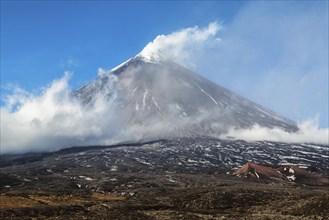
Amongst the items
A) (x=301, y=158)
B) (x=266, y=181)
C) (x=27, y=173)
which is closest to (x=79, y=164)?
(x=27, y=173)

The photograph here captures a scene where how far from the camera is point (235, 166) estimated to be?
174m

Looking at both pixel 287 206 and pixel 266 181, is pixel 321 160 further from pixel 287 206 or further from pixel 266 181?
pixel 287 206

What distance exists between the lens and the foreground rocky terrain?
55.2 metres

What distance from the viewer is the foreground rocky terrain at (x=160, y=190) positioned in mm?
55188

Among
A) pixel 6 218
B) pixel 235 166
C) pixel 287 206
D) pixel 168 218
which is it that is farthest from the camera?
pixel 235 166

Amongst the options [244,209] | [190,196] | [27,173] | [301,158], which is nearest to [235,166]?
[301,158]

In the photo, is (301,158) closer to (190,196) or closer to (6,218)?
(190,196)

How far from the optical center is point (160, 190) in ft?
343

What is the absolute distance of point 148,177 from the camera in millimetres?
134125

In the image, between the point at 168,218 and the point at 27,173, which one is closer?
the point at 168,218

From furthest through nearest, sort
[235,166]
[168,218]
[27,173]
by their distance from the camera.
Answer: [235,166]
[27,173]
[168,218]

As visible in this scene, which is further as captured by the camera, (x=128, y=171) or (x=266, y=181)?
(x=128, y=171)

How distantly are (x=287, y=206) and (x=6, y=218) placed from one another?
1397 inches

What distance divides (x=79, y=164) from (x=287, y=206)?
131373mm
